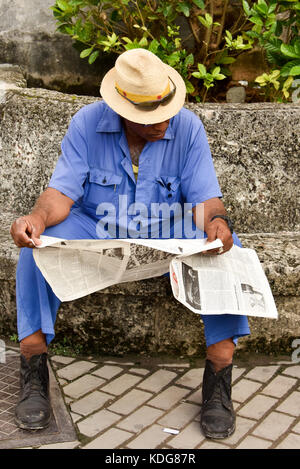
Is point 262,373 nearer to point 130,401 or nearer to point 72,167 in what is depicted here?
point 130,401

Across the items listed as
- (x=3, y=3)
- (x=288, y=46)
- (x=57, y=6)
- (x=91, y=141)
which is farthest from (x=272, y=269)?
(x=3, y=3)

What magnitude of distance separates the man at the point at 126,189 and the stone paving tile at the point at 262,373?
15.2 inches

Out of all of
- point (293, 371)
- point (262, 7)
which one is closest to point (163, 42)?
point (262, 7)

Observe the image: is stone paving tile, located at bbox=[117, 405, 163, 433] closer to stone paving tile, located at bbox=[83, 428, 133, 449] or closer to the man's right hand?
stone paving tile, located at bbox=[83, 428, 133, 449]

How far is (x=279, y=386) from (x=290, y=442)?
1.49 ft

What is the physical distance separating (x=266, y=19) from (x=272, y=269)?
1.61m

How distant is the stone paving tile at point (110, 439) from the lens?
2734 mm

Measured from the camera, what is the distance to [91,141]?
3.08m

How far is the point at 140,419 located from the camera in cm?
293

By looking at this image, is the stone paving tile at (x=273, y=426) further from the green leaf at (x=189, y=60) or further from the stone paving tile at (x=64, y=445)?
the green leaf at (x=189, y=60)

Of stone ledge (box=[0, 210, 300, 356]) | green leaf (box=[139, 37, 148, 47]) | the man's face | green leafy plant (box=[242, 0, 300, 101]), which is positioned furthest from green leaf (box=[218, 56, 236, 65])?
the man's face

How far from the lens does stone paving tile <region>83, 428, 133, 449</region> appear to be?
2.73 meters

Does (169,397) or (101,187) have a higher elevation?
(101,187)

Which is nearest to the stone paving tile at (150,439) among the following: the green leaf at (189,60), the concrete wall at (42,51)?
the green leaf at (189,60)
